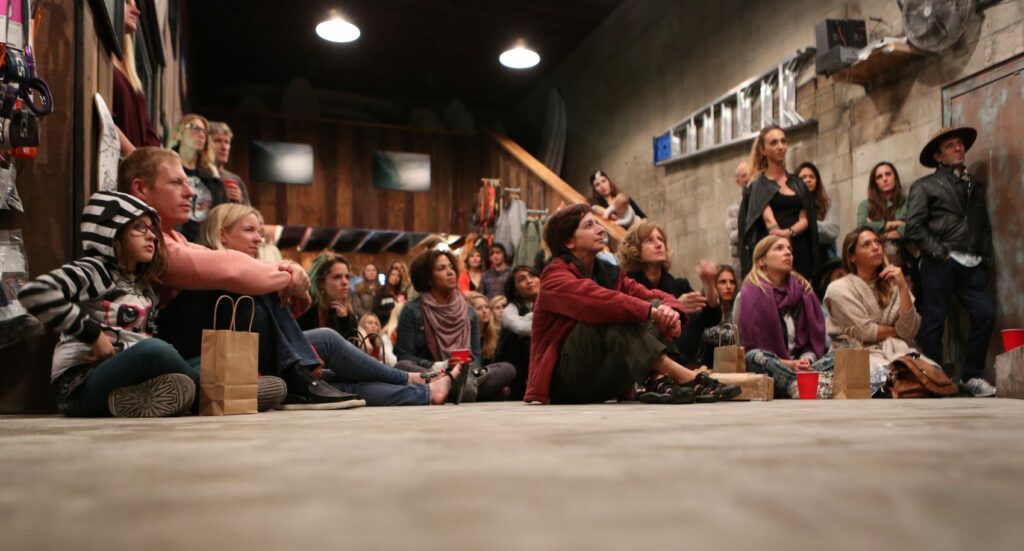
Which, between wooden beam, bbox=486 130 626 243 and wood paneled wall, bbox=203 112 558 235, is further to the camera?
wood paneled wall, bbox=203 112 558 235

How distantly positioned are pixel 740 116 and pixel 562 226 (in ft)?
13.5

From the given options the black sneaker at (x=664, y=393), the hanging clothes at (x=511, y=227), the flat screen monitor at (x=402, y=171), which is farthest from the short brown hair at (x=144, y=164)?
the flat screen monitor at (x=402, y=171)

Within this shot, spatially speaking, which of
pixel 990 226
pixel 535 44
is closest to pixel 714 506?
pixel 990 226

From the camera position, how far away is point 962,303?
14.8 ft

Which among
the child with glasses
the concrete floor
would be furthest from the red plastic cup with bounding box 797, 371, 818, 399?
the child with glasses

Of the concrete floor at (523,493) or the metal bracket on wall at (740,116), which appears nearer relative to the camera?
the concrete floor at (523,493)

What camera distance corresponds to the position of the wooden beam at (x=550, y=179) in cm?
702

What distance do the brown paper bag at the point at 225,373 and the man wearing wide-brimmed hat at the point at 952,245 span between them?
3.94m

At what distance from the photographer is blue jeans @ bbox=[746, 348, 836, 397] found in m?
3.62

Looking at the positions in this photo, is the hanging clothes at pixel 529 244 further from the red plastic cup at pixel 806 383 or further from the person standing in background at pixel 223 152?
the red plastic cup at pixel 806 383

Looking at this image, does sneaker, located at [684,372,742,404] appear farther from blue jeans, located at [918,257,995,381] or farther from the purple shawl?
blue jeans, located at [918,257,995,381]

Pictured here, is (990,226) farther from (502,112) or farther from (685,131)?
(502,112)

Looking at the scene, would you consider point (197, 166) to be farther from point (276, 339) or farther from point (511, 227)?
point (511, 227)

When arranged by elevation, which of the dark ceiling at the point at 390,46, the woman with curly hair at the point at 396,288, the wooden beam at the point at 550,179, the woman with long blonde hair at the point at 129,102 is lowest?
the woman with curly hair at the point at 396,288
